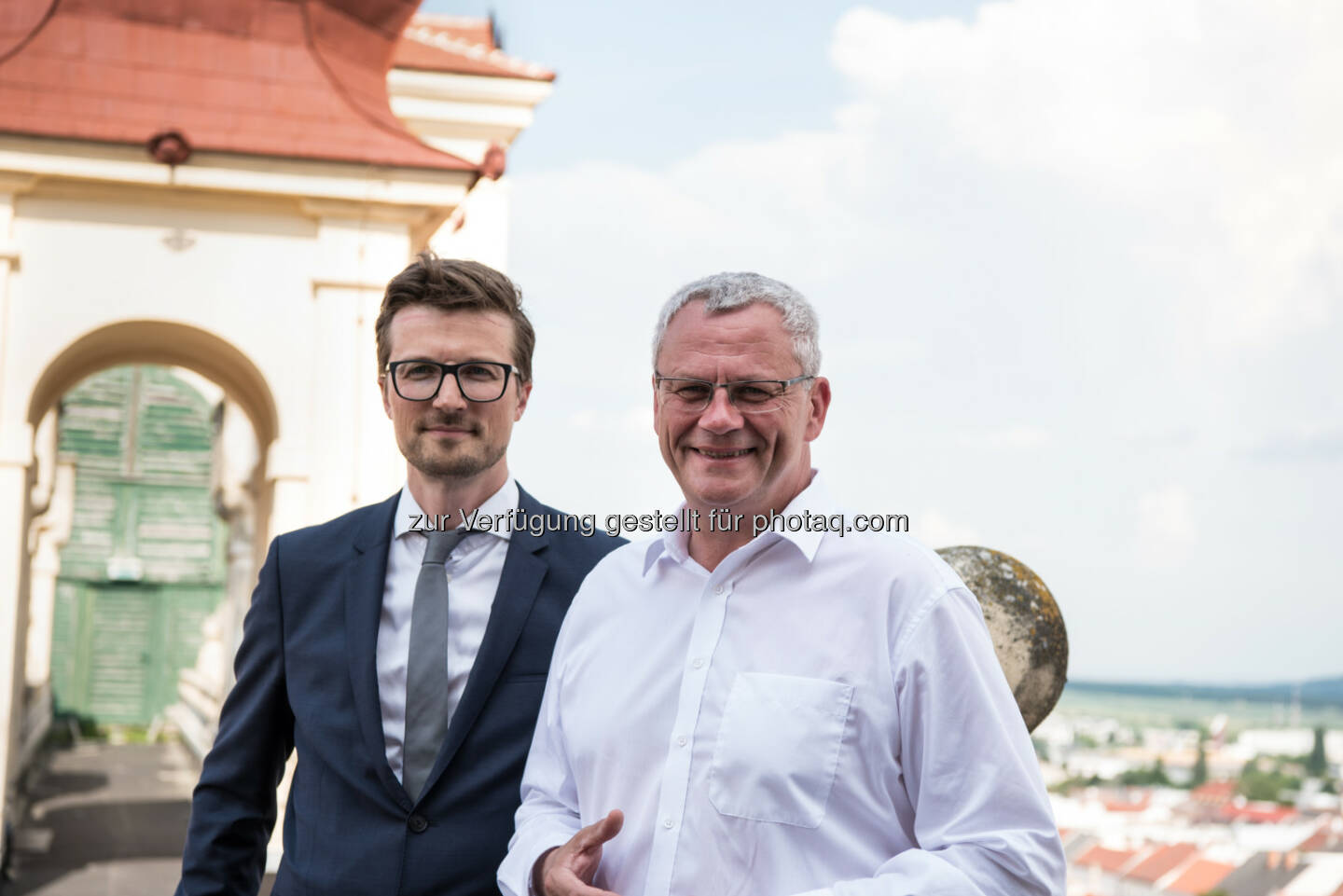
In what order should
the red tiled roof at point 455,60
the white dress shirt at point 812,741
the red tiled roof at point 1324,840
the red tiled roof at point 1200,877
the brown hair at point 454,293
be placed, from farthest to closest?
the red tiled roof at point 1324,840, the red tiled roof at point 1200,877, the red tiled roof at point 455,60, the brown hair at point 454,293, the white dress shirt at point 812,741

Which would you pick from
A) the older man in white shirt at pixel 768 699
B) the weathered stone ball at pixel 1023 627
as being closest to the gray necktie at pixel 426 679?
the older man in white shirt at pixel 768 699

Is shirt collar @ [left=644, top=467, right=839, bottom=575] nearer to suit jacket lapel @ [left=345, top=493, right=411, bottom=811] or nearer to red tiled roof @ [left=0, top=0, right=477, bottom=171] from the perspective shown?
suit jacket lapel @ [left=345, top=493, right=411, bottom=811]

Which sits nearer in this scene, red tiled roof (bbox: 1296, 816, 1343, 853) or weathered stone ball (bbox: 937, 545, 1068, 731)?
weathered stone ball (bbox: 937, 545, 1068, 731)

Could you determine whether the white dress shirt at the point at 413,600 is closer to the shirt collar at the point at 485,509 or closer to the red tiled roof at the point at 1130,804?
the shirt collar at the point at 485,509

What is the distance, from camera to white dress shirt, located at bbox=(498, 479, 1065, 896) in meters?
2.02

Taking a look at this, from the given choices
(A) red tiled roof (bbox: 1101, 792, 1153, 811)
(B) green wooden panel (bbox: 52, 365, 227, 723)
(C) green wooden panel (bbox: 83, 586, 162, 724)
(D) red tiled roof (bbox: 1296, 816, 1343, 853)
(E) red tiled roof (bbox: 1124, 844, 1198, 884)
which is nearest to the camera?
(C) green wooden panel (bbox: 83, 586, 162, 724)

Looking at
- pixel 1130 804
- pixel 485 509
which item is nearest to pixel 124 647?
pixel 485 509

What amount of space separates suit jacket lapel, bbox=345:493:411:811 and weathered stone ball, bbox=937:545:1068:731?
1.81 meters

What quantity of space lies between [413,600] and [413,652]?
132 mm

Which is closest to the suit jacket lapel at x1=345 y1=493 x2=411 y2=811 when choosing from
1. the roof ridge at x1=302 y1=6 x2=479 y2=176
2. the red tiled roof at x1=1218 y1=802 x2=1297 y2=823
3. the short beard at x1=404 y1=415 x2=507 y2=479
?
the short beard at x1=404 y1=415 x2=507 y2=479

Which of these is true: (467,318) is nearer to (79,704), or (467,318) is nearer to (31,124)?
(31,124)

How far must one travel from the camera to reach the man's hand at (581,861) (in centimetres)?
221

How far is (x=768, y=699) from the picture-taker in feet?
7.10

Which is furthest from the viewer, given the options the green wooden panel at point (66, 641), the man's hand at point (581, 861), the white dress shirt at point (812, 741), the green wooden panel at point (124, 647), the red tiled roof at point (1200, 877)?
the red tiled roof at point (1200, 877)
